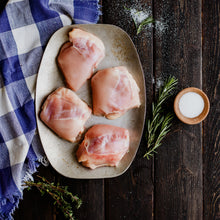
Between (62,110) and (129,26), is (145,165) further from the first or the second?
(129,26)

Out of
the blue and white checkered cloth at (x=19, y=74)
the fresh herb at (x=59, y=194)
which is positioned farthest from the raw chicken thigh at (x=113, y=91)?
the fresh herb at (x=59, y=194)

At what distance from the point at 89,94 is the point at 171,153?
440mm

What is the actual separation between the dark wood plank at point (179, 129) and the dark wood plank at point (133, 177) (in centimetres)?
4

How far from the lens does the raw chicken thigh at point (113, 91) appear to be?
1.12 m

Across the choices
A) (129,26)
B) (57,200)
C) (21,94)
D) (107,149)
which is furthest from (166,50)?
(57,200)

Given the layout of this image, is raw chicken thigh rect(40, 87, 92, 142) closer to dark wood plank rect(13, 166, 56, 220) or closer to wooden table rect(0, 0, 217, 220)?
wooden table rect(0, 0, 217, 220)

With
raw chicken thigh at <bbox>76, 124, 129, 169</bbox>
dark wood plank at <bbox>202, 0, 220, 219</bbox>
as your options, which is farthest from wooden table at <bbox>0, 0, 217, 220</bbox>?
raw chicken thigh at <bbox>76, 124, 129, 169</bbox>

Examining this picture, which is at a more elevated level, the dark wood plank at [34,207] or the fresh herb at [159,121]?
the fresh herb at [159,121]

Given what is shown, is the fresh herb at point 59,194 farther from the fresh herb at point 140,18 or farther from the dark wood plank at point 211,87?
the fresh herb at point 140,18

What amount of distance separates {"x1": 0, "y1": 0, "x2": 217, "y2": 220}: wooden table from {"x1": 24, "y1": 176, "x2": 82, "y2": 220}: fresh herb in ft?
0.11

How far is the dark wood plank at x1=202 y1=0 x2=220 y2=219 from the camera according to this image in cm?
121

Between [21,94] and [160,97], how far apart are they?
572 millimetres

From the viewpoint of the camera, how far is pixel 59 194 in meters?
1.17

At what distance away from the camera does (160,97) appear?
3.79 ft
